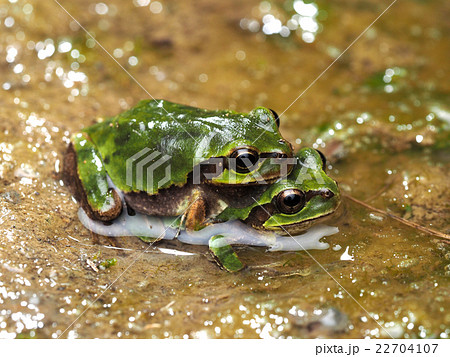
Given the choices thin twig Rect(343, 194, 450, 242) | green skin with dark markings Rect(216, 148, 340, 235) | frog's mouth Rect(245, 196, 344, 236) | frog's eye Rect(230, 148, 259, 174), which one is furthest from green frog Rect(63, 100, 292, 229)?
thin twig Rect(343, 194, 450, 242)

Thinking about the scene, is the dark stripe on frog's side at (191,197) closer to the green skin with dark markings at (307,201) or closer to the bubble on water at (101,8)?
the green skin with dark markings at (307,201)

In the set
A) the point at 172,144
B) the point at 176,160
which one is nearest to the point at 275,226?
the point at 176,160

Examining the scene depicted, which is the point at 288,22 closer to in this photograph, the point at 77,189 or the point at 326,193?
the point at 326,193

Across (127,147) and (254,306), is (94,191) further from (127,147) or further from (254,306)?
(254,306)

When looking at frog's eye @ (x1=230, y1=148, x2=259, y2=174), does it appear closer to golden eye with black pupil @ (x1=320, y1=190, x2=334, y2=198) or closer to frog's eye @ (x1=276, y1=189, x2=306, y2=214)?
frog's eye @ (x1=276, y1=189, x2=306, y2=214)

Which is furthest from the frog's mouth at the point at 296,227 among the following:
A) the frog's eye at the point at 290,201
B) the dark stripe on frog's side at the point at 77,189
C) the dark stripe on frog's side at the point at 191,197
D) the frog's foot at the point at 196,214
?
the dark stripe on frog's side at the point at 77,189

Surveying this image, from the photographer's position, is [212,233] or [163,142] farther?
[212,233]

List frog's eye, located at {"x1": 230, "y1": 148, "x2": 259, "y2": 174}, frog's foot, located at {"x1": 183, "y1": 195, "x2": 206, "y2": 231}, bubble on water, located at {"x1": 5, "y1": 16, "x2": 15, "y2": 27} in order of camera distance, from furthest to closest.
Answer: bubble on water, located at {"x1": 5, "y1": 16, "x2": 15, "y2": 27}, frog's foot, located at {"x1": 183, "y1": 195, "x2": 206, "y2": 231}, frog's eye, located at {"x1": 230, "y1": 148, "x2": 259, "y2": 174}

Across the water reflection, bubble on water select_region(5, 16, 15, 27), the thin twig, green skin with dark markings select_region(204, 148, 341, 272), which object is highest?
bubble on water select_region(5, 16, 15, 27)

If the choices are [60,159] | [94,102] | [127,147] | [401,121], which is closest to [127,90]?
[94,102]
